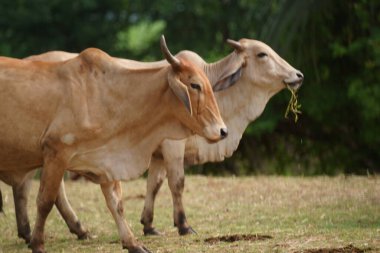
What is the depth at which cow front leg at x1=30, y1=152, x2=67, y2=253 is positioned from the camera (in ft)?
25.4

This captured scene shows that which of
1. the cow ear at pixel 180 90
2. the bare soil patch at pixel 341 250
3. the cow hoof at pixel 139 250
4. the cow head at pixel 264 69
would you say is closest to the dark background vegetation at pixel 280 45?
the cow head at pixel 264 69

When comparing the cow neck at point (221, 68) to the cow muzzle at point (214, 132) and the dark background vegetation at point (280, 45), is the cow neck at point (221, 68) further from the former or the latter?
the dark background vegetation at point (280, 45)

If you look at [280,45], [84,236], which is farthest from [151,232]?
[280,45]

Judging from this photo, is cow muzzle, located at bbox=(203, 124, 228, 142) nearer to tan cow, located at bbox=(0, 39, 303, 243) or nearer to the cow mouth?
tan cow, located at bbox=(0, 39, 303, 243)

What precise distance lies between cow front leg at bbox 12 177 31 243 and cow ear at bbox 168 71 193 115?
2131 mm

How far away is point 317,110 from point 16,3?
23.8ft

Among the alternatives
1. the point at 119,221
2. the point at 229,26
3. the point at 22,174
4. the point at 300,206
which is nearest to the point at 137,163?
the point at 119,221

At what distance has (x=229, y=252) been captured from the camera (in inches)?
297

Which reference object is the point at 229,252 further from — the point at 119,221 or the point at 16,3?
the point at 16,3

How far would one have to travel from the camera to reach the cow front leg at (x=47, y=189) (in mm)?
7738

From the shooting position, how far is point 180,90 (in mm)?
7652

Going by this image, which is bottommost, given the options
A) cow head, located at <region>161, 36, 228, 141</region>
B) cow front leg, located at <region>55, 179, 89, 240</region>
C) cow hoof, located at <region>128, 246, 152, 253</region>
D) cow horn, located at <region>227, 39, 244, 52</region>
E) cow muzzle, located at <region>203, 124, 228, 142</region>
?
cow hoof, located at <region>128, 246, 152, 253</region>

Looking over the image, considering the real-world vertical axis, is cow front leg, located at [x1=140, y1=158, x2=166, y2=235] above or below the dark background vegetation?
below

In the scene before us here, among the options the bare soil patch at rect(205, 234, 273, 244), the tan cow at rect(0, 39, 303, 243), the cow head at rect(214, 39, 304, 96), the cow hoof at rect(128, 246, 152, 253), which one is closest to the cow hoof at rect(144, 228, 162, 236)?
the tan cow at rect(0, 39, 303, 243)
